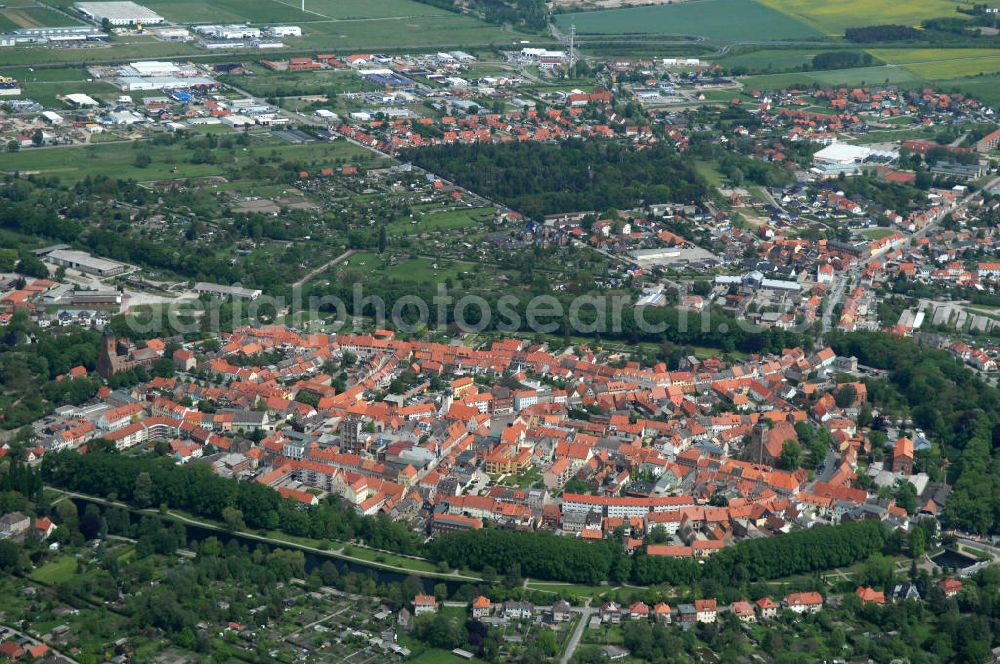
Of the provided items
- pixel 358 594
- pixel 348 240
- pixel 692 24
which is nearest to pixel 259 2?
pixel 692 24

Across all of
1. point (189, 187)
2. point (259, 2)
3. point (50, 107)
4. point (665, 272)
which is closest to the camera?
point (665, 272)

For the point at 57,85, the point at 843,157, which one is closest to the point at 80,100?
the point at 57,85

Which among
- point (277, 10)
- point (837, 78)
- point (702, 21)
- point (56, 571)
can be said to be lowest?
point (56, 571)

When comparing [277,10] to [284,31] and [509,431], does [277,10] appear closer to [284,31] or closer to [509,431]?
[284,31]

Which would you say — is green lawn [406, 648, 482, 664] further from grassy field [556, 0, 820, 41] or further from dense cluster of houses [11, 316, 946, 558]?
grassy field [556, 0, 820, 41]

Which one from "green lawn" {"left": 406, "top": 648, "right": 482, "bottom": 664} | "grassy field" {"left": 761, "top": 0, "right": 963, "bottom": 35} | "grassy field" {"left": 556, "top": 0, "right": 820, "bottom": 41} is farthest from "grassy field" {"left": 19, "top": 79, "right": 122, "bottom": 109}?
"green lawn" {"left": 406, "top": 648, "right": 482, "bottom": 664}

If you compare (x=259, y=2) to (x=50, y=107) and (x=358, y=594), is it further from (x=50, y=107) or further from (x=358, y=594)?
(x=358, y=594)

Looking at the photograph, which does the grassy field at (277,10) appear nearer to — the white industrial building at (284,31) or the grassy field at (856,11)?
the white industrial building at (284,31)
